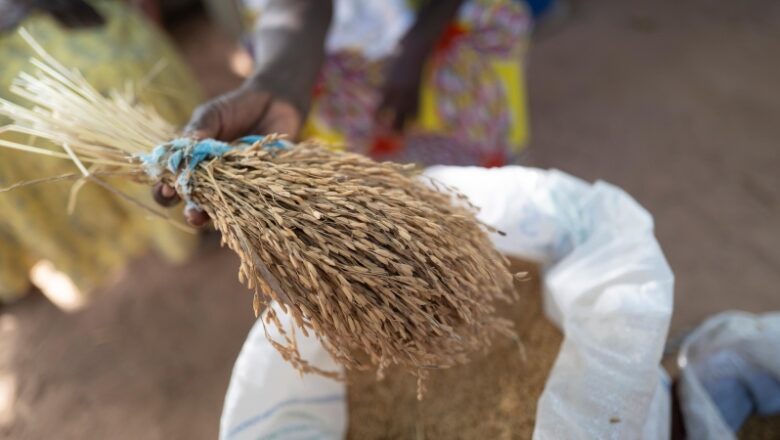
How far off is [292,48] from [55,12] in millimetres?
695

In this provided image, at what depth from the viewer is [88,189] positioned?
1.41 metres

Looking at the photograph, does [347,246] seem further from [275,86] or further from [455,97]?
[455,97]

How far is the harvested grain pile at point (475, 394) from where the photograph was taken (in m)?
0.93

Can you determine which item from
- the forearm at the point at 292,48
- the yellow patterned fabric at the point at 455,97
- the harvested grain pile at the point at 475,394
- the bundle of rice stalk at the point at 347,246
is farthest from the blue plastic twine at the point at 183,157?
the yellow patterned fabric at the point at 455,97

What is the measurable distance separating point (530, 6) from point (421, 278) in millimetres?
2347

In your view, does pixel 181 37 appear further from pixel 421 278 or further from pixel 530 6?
pixel 421 278

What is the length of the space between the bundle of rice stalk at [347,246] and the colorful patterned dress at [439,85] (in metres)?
0.79

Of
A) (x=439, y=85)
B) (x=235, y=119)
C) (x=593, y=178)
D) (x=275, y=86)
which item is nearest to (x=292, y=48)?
(x=275, y=86)

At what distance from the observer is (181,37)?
2.81 metres

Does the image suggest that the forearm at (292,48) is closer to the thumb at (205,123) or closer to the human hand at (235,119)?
the human hand at (235,119)

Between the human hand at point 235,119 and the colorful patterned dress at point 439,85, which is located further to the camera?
the colorful patterned dress at point 439,85

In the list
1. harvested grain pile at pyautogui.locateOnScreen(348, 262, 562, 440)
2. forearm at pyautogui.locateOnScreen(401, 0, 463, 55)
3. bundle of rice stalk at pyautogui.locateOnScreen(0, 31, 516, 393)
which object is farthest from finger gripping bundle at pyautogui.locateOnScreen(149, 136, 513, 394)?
forearm at pyautogui.locateOnScreen(401, 0, 463, 55)

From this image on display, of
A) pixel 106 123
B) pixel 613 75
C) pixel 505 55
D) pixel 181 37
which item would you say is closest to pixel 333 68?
pixel 505 55

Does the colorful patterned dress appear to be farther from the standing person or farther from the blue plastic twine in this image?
the blue plastic twine
